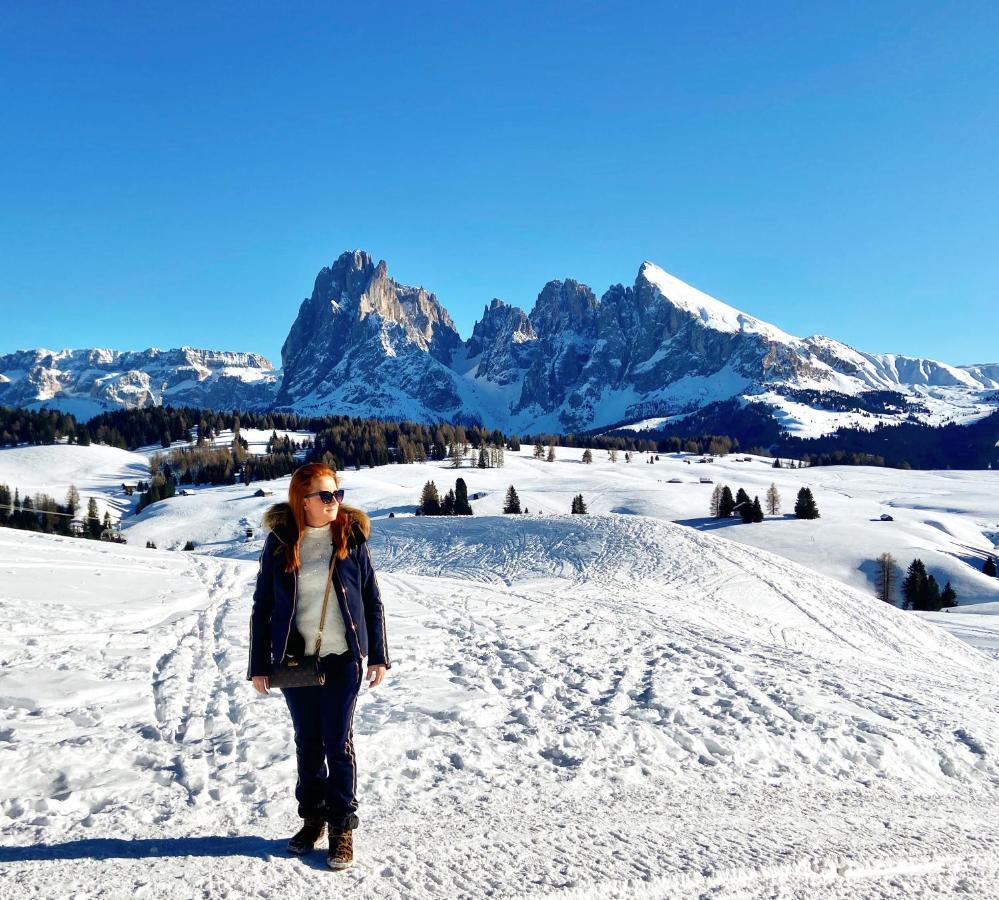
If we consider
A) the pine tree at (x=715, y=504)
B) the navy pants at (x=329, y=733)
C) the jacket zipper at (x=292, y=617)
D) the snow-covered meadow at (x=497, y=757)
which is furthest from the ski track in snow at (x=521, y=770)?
the pine tree at (x=715, y=504)

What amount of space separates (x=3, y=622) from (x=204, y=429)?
189 m

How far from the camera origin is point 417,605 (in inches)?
711

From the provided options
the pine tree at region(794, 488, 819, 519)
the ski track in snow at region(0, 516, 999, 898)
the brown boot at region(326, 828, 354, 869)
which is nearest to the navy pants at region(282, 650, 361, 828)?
the brown boot at region(326, 828, 354, 869)

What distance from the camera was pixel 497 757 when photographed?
301 inches

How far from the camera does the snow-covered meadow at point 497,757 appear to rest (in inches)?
198

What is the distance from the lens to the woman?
4.94 meters

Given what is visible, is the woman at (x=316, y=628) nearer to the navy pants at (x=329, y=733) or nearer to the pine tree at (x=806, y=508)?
the navy pants at (x=329, y=733)

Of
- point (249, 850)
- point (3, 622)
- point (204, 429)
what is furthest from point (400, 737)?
point (204, 429)

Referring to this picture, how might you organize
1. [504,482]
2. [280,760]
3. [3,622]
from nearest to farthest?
[280,760] < [3,622] < [504,482]

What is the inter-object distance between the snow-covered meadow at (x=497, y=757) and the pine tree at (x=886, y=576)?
48268mm

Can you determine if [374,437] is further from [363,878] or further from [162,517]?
[363,878]

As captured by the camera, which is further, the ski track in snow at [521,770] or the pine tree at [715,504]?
the pine tree at [715,504]

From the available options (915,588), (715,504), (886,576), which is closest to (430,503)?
(715,504)

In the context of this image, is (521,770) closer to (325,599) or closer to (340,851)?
(340,851)
